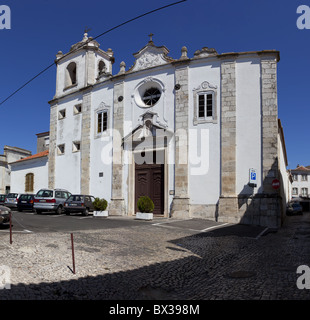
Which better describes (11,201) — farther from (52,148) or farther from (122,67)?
(122,67)

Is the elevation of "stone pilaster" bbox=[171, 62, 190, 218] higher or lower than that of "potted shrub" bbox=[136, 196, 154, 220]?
higher

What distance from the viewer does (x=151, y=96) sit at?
799 inches

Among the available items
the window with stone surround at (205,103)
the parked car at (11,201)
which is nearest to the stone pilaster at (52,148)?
the parked car at (11,201)

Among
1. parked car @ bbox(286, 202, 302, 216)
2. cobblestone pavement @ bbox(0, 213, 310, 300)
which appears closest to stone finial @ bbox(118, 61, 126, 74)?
cobblestone pavement @ bbox(0, 213, 310, 300)

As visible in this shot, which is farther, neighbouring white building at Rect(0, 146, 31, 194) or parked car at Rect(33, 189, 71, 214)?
neighbouring white building at Rect(0, 146, 31, 194)

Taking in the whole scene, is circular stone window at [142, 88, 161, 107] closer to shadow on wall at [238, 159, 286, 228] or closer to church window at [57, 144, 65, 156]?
shadow on wall at [238, 159, 286, 228]

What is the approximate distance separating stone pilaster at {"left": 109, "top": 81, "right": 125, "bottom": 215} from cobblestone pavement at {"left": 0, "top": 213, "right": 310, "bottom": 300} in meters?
8.96

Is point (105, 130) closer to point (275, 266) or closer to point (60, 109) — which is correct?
point (60, 109)

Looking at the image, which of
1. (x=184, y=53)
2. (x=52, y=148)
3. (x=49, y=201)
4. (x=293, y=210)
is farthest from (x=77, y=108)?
(x=293, y=210)

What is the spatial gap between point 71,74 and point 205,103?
13175mm

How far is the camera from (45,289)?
17.9 ft

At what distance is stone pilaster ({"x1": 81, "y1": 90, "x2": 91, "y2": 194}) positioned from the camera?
22125mm
